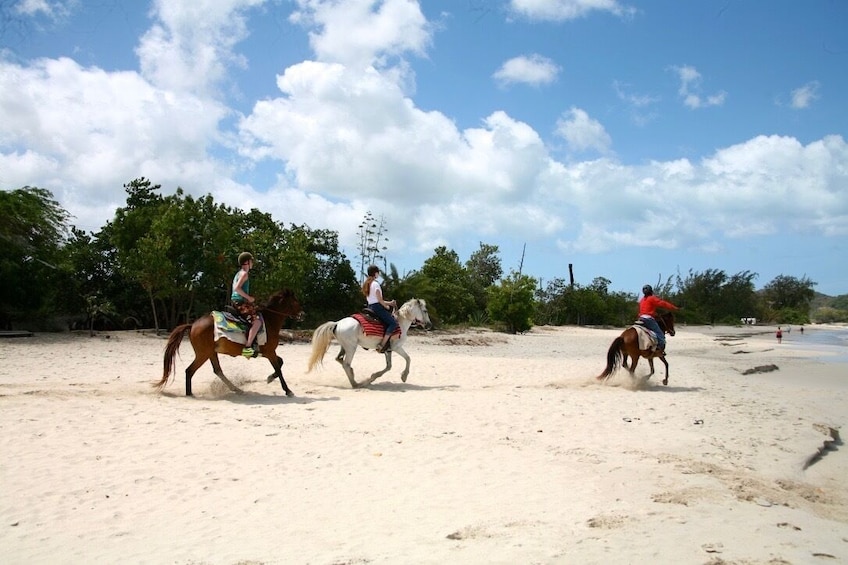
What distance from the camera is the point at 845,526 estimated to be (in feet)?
16.1

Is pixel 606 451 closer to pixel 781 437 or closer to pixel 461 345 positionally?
pixel 781 437

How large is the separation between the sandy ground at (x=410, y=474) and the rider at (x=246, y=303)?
2.86 feet

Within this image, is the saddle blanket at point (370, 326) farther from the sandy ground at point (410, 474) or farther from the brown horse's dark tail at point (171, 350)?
the brown horse's dark tail at point (171, 350)

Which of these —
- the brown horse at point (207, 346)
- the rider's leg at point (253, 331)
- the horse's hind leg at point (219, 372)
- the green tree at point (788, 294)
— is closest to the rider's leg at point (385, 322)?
the brown horse at point (207, 346)

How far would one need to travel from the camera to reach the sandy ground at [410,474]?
4348mm

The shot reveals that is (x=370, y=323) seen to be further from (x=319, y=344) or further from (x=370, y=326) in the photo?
(x=319, y=344)

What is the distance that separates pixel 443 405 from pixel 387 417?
134 cm

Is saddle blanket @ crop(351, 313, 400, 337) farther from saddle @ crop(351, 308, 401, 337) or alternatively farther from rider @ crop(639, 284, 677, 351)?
rider @ crop(639, 284, 677, 351)

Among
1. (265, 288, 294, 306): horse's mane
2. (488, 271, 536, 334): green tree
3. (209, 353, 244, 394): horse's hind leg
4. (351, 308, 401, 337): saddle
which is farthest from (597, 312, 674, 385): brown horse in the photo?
Answer: (488, 271, 536, 334): green tree

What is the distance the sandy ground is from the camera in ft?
14.3

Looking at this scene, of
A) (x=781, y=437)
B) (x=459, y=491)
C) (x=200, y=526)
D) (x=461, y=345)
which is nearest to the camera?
(x=200, y=526)

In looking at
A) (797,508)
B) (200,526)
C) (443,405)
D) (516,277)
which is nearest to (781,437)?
(797,508)

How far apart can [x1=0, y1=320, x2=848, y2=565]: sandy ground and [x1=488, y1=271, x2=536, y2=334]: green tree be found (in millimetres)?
20999

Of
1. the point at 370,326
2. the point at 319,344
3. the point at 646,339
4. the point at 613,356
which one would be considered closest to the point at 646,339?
the point at 646,339
